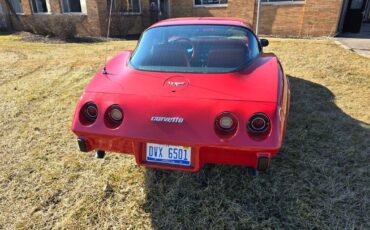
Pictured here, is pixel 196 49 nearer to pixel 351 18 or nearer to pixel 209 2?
pixel 209 2

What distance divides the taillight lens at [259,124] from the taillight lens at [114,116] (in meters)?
1.05

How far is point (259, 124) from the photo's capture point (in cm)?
219

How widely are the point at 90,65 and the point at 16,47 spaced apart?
513 centimetres

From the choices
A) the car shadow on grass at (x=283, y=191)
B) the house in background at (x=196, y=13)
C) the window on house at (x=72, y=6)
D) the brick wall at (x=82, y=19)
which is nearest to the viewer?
the car shadow on grass at (x=283, y=191)

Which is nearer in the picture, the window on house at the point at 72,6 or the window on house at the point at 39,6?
the window on house at the point at 72,6

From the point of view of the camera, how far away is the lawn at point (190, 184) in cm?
241

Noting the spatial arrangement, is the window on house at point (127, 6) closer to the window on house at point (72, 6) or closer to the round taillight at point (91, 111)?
the window on house at point (72, 6)

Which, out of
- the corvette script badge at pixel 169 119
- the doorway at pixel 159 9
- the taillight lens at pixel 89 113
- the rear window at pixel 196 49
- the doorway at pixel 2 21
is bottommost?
the doorway at pixel 2 21

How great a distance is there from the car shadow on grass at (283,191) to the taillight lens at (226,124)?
71 cm

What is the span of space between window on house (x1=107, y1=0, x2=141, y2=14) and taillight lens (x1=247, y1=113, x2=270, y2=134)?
45.1ft

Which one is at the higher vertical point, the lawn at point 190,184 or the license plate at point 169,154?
the license plate at point 169,154

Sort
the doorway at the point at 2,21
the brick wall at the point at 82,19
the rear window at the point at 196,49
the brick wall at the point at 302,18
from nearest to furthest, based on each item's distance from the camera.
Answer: the rear window at the point at 196,49 → the brick wall at the point at 302,18 → the brick wall at the point at 82,19 → the doorway at the point at 2,21

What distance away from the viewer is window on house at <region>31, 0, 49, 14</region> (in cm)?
1602

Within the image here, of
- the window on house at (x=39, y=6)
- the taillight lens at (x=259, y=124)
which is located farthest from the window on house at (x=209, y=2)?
the taillight lens at (x=259, y=124)
